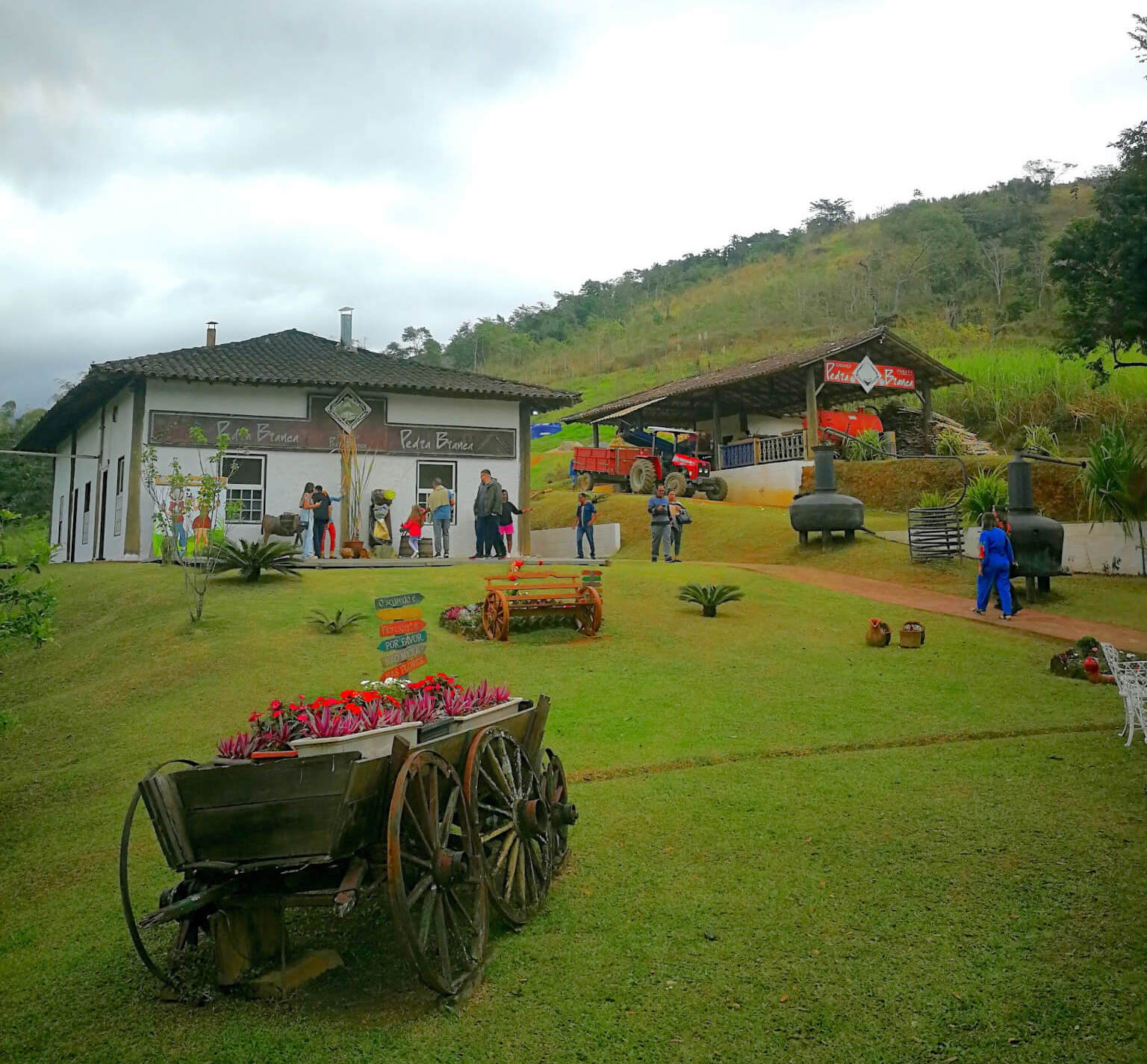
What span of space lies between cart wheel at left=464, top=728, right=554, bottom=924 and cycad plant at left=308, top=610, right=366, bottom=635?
7.19m

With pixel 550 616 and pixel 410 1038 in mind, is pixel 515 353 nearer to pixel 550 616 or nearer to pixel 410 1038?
pixel 550 616

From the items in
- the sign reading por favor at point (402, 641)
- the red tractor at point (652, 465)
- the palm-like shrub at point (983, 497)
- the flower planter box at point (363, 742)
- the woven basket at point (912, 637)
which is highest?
the red tractor at point (652, 465)

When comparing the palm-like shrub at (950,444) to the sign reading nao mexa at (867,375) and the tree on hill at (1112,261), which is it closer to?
the sign reading nao mexa at (867,375)

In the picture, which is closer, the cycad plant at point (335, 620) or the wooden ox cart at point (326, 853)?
the wooden ox cart at point (326, 853)

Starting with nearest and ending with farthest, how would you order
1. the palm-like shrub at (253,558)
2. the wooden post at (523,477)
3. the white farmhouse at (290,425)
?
the palm-like shrub at (253,558) → the white farmhouse at (290,425) → the wooden post at (523,477)

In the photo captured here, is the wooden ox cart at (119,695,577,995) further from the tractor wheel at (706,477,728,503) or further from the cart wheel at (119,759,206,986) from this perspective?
the tractor wheel at (706,477,728,503)

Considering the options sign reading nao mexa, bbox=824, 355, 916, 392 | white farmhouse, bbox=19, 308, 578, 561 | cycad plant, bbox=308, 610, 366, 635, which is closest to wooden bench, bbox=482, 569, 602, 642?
cycad plant, bbox=308, 610, 366, 635

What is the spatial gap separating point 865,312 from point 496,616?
54365 millimetres

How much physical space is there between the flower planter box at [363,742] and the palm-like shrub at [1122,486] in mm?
15797

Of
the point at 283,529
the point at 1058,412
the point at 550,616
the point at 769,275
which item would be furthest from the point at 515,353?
the point at 550,616

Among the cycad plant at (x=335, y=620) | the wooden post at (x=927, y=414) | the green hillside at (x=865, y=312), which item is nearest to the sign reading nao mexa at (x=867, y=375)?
the wooden post at (x=927, y=414)

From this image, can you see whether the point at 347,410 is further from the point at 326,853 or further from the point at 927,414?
the point at 326,853

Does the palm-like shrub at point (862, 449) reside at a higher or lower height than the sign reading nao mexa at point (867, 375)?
lower

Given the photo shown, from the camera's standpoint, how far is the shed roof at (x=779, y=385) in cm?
2888
